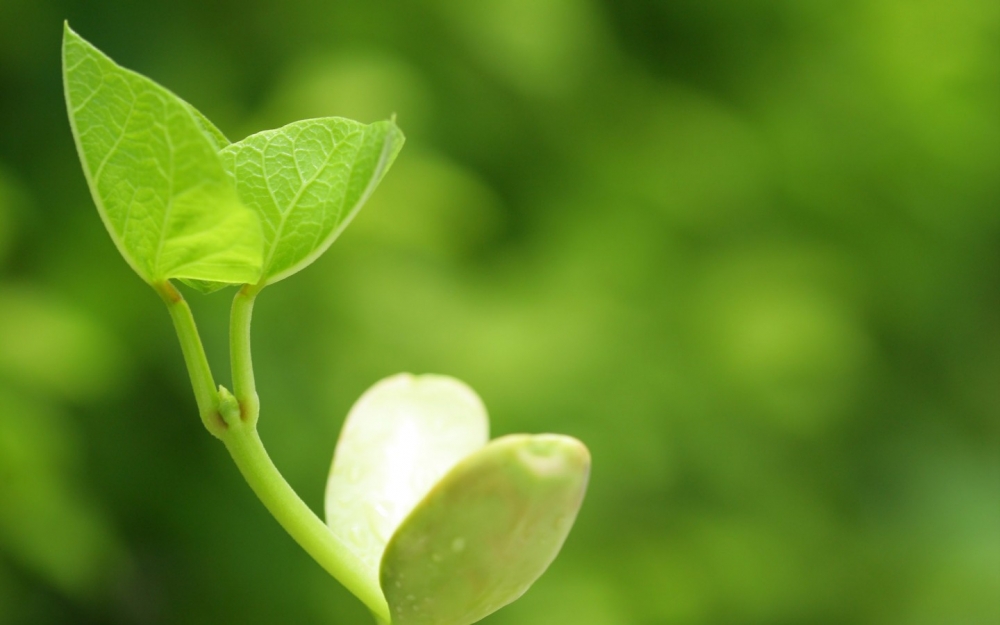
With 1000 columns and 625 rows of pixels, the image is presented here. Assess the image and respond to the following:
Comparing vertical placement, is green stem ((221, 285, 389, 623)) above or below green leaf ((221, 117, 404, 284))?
below

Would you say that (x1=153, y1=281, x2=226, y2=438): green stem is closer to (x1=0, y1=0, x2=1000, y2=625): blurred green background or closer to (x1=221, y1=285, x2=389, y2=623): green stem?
(x1=221, y1=285, x2=389, y2=623): green stem

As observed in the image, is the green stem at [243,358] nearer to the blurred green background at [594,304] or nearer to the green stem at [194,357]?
the green stem at [194,357]

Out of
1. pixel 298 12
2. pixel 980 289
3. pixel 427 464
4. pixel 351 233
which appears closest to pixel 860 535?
pixel 980 289

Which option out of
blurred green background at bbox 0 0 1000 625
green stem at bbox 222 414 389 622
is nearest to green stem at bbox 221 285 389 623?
green stem at bbox 222 414 389 622

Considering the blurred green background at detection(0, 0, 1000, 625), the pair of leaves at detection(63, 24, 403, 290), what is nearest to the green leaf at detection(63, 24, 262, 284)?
the pair of leaves at detection(63, 24, 403, 290)

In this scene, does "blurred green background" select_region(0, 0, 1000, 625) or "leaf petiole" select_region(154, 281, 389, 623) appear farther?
"blurred green background" select_region(0, 0, 1000, 625)

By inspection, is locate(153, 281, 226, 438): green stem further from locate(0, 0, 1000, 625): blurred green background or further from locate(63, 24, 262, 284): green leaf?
locate(0, 0, 1000, 625): blurred green background
